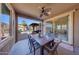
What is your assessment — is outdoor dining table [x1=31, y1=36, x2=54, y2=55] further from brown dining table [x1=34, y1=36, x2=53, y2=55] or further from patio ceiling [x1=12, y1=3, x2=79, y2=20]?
patio ceiling [x1=12, y1=3, x2=79, y2=20]

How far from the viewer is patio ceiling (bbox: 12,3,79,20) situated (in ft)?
8.11

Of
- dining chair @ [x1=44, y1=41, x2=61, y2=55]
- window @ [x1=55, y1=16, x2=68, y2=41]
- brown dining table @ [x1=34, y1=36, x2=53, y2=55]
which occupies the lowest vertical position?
dining chair @ [x1=44, y1=41, x2=61, y2=55]

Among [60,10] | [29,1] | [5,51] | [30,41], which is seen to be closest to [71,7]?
[60,10]

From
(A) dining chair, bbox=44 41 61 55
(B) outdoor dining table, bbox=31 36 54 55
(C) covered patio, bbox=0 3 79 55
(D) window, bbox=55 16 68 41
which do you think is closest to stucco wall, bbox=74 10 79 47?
(C) covered patio, bbox=0 3 79 55

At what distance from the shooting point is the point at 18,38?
2.55 metres

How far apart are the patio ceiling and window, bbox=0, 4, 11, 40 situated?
0.19 m

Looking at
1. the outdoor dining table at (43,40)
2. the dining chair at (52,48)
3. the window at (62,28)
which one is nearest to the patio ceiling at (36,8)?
the window at (62,28)

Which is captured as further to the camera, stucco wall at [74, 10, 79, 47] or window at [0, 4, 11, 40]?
stucco wall at [74, 10, 79, 47]

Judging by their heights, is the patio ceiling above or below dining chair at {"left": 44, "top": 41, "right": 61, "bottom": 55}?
above

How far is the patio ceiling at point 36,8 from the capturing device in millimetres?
2473

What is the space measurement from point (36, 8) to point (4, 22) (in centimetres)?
68

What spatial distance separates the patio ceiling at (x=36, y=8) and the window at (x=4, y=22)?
19 centimetres

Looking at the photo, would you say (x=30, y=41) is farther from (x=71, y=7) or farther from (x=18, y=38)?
(x=71, y=7)
